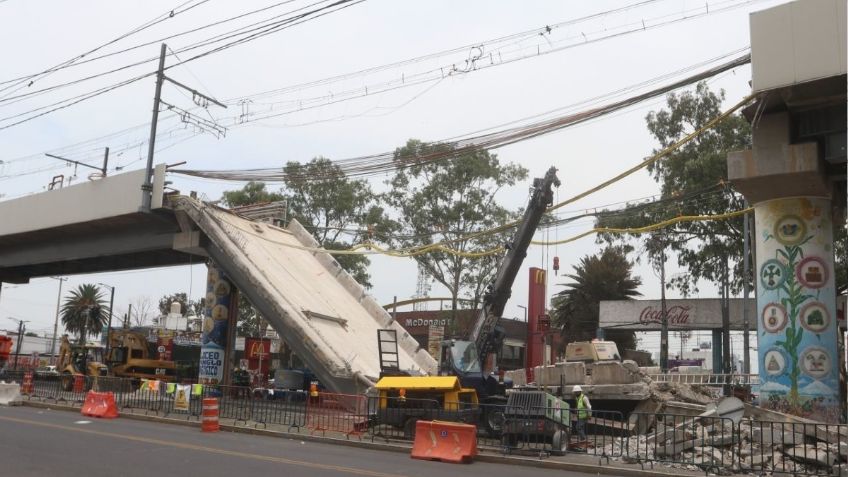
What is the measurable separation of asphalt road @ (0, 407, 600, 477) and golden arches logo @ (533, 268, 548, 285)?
2026cm

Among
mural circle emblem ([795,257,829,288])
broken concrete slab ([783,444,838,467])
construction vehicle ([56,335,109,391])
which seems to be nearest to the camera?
broken concrete slab ([783,444,838,467])

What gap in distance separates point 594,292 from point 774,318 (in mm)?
40812

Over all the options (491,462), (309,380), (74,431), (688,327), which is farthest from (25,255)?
(688,327)

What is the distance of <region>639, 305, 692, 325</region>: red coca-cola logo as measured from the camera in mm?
42406

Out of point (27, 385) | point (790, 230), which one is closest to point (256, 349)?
point (27, 385)

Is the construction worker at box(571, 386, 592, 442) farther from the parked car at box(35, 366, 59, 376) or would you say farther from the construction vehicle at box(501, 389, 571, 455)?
the parked car at box(35, 366, 59, 376)

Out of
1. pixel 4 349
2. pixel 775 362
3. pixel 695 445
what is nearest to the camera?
pixel 695 445

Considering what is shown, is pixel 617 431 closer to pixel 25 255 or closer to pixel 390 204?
pixel 390 204

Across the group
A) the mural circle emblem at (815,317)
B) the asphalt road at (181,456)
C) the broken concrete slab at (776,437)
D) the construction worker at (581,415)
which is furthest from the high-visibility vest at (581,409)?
the mural circle emblem at (815,317)

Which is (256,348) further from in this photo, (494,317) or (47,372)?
(494,317)

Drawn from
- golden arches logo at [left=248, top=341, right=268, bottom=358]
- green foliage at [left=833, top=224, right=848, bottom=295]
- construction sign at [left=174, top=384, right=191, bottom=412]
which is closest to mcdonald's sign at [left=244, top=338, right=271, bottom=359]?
golden arches logo at [left=248, top=341, right=268, bottom=358]

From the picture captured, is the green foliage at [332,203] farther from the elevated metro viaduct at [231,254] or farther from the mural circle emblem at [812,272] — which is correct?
the mural circle emblem at [812,272]

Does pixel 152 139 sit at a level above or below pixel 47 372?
above

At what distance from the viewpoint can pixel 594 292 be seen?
57.1 metres
